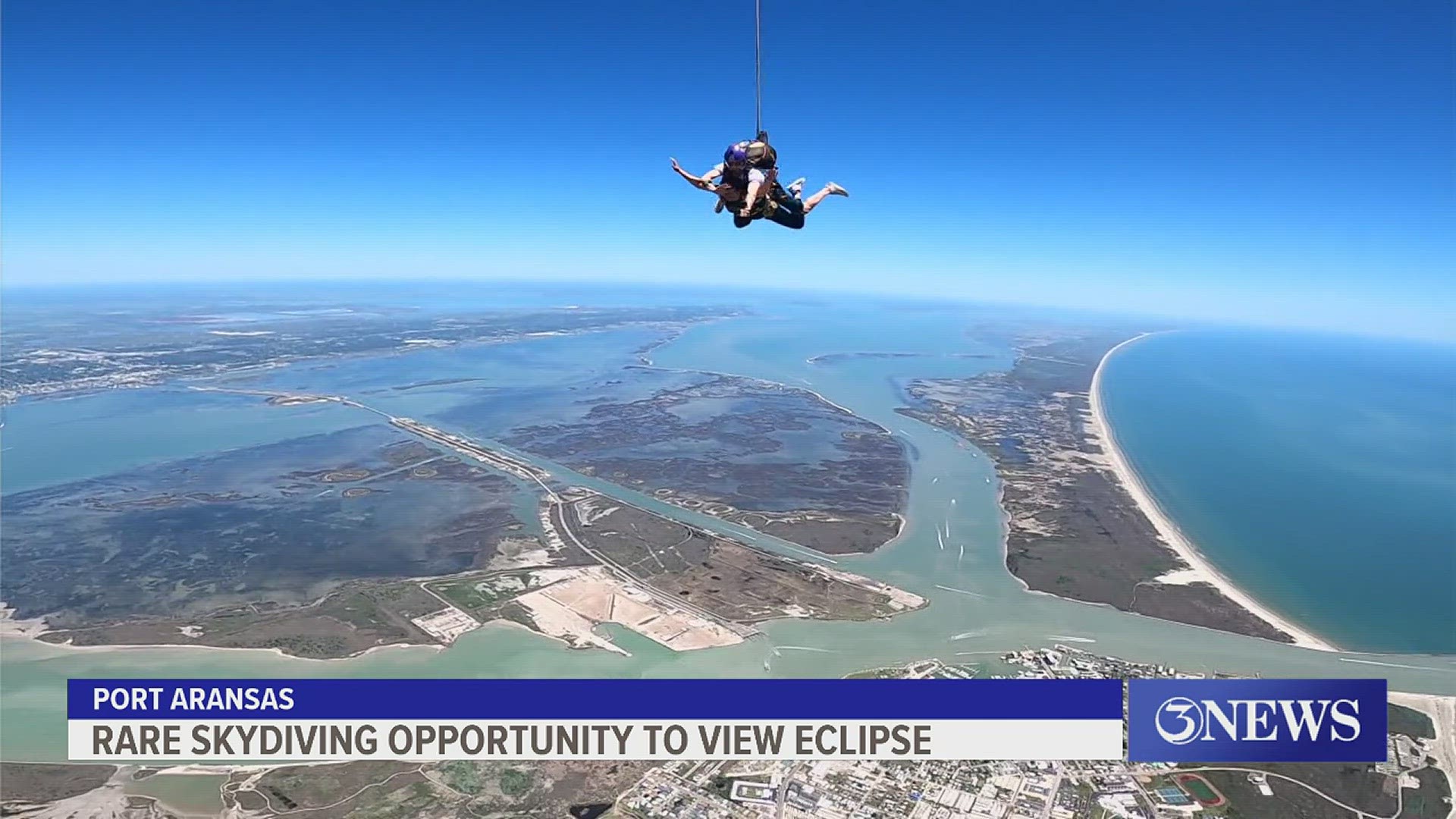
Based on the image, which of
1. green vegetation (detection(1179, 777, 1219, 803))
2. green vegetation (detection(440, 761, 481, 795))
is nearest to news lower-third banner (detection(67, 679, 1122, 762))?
green vegetation (detection(440, 761, 481, 795))

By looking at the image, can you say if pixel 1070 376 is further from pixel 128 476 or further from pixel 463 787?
pixel 128 476

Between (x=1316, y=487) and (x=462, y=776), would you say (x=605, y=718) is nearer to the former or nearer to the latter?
(x=462, y=776)

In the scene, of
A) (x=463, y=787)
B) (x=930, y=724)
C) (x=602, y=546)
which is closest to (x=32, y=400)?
(x=602, y=546)

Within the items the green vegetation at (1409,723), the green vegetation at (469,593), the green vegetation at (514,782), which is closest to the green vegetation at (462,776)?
the green vegetation at (514,782)

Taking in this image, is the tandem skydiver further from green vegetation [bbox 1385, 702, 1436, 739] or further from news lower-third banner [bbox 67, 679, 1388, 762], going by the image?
green vegetation [bbox 1385, 702, 1436, 739]

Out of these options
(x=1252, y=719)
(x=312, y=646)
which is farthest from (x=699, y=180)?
(x=312, y=646)
